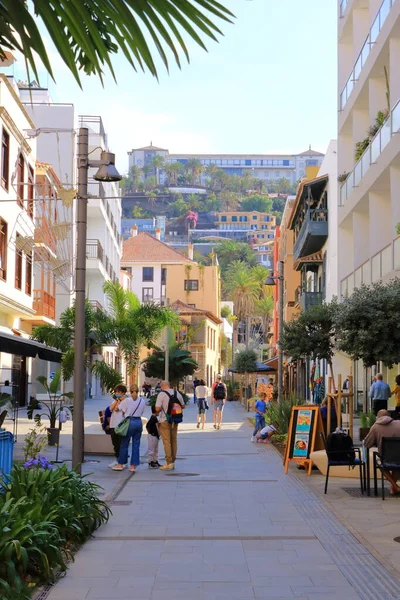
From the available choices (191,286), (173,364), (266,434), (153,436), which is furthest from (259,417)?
(191,286)

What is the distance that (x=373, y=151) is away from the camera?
2755cm

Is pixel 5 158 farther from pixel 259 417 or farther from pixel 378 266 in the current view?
pixel 378 266

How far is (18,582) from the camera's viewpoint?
6.48 meters

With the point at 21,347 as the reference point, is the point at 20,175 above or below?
above

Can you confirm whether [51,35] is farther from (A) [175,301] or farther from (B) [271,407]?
(A) [175,301]

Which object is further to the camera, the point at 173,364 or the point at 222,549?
the point at 173,364

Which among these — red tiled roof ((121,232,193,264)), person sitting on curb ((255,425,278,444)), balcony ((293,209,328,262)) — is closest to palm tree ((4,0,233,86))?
person sitting on curb ((255,425,278,444))

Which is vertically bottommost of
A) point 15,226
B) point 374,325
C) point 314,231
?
point 374,325

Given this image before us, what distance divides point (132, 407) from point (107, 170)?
17.1ft

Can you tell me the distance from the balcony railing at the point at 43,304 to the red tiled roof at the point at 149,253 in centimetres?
6093

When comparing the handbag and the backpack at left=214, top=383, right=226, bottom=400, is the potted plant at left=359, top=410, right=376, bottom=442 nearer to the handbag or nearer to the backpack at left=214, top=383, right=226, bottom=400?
the handbag

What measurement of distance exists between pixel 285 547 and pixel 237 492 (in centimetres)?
496

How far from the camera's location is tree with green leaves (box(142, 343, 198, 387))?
52.9 metres

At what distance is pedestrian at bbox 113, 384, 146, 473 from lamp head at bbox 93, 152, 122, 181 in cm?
493
